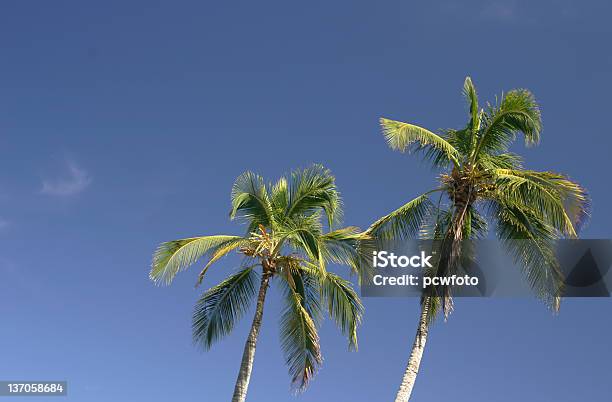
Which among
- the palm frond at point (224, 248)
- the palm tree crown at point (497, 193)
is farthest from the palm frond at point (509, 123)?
the palm frond at point (224, 248)

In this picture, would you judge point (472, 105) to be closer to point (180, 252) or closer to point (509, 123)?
point (509, 123)

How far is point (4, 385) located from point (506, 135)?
58.3 feet

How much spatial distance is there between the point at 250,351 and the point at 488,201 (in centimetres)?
851

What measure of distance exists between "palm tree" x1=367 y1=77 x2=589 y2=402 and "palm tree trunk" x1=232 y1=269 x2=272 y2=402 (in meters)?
3.76

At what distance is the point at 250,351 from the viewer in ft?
77.5

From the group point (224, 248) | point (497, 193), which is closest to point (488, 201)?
point (497, 193)

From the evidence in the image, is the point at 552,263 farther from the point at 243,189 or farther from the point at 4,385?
the point at 4,385

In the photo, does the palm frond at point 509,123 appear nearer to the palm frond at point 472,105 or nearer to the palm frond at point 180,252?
the palm frond at point 472,105

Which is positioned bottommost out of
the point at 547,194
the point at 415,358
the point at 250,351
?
the point at 415,358

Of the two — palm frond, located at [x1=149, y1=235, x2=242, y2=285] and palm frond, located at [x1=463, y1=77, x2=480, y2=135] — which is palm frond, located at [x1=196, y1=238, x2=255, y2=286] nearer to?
palm frond, located at [x1=149, y1=235, x2=242, y2=285]

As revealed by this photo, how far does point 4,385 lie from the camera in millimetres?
24984

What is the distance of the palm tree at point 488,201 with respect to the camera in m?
22.3

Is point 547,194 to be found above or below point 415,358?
above

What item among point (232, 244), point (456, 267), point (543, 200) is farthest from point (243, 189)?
point (543, 200)
